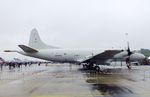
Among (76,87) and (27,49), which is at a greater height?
(27,49)

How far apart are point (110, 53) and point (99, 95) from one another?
28.6 m

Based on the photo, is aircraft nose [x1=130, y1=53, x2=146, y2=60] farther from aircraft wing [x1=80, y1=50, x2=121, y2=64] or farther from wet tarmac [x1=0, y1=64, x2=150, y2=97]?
wet tarmac [x1=0, y1=64, x2=150, y2=97]

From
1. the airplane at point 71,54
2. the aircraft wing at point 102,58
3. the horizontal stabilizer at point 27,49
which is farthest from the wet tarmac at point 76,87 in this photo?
the airplane at point 71,54

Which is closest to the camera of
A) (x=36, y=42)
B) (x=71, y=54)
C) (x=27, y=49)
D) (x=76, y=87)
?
(x=76, y=87)

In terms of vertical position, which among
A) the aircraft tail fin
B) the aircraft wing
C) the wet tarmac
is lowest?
the wet tarmac

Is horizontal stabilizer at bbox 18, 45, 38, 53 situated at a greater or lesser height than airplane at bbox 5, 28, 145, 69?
greater

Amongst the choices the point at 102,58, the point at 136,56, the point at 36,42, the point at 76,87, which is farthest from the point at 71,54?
the point at 76,87

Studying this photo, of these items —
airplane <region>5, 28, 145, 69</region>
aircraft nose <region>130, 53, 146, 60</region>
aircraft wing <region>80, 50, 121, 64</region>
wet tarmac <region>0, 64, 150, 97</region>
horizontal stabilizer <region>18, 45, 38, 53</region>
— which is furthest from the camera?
aircraft nose <region>130, 53, 146, 60</region>

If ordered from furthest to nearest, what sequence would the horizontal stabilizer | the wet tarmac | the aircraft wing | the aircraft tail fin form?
the aircraft tail fin, the horizontal stabilizer, the aircraft wing, the wet tarmac

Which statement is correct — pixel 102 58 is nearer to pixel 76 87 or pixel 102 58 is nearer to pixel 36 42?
pixel 36 42

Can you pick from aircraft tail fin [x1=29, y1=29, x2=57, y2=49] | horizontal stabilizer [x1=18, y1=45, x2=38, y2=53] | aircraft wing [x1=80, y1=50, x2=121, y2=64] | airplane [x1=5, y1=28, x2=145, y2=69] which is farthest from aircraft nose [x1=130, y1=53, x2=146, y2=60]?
horizontal stabilizer [x1=18, y1=45, x2=38, y2=53]

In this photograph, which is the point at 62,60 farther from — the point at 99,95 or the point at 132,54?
the point at 99,95

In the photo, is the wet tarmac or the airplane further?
the airplane

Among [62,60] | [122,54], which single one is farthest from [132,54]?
[62,60]
